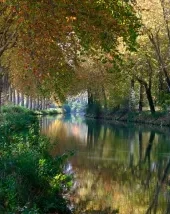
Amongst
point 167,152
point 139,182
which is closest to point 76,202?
point 139,182

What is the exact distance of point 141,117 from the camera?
6253cm

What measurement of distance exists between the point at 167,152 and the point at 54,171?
16436 millimetres

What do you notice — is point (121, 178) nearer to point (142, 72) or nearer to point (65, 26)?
point (65, 26)

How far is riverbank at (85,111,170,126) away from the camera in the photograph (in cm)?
5438

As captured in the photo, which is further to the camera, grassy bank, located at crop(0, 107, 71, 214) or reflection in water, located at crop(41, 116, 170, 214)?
reflection in water, located at crop(41, 116, 170, 214)

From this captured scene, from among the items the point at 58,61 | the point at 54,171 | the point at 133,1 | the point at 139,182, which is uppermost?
the point at 133,1

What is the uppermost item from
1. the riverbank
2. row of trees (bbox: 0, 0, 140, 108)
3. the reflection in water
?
row of trees (bbox: 0, 0, 140, 108)

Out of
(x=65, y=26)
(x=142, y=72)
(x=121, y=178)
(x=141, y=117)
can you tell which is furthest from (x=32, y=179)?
(x=141, y=117)

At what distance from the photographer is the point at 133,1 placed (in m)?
11.7

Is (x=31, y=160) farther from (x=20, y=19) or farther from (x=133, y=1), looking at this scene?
(x=133, y=1)

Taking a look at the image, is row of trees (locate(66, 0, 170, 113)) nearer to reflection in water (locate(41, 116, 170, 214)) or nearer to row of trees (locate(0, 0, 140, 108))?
row of trees (locate(0, 0, 140, 108))

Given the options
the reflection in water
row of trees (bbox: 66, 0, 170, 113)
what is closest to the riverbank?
row of trees (bbox: 66, 0, 170, 113)

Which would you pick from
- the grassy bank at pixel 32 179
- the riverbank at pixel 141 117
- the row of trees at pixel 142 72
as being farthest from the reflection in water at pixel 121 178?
the riverbank at pixel 141 117

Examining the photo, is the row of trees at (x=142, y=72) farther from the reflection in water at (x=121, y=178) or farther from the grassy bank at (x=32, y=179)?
the reflection in water at (x=121, y=178)
